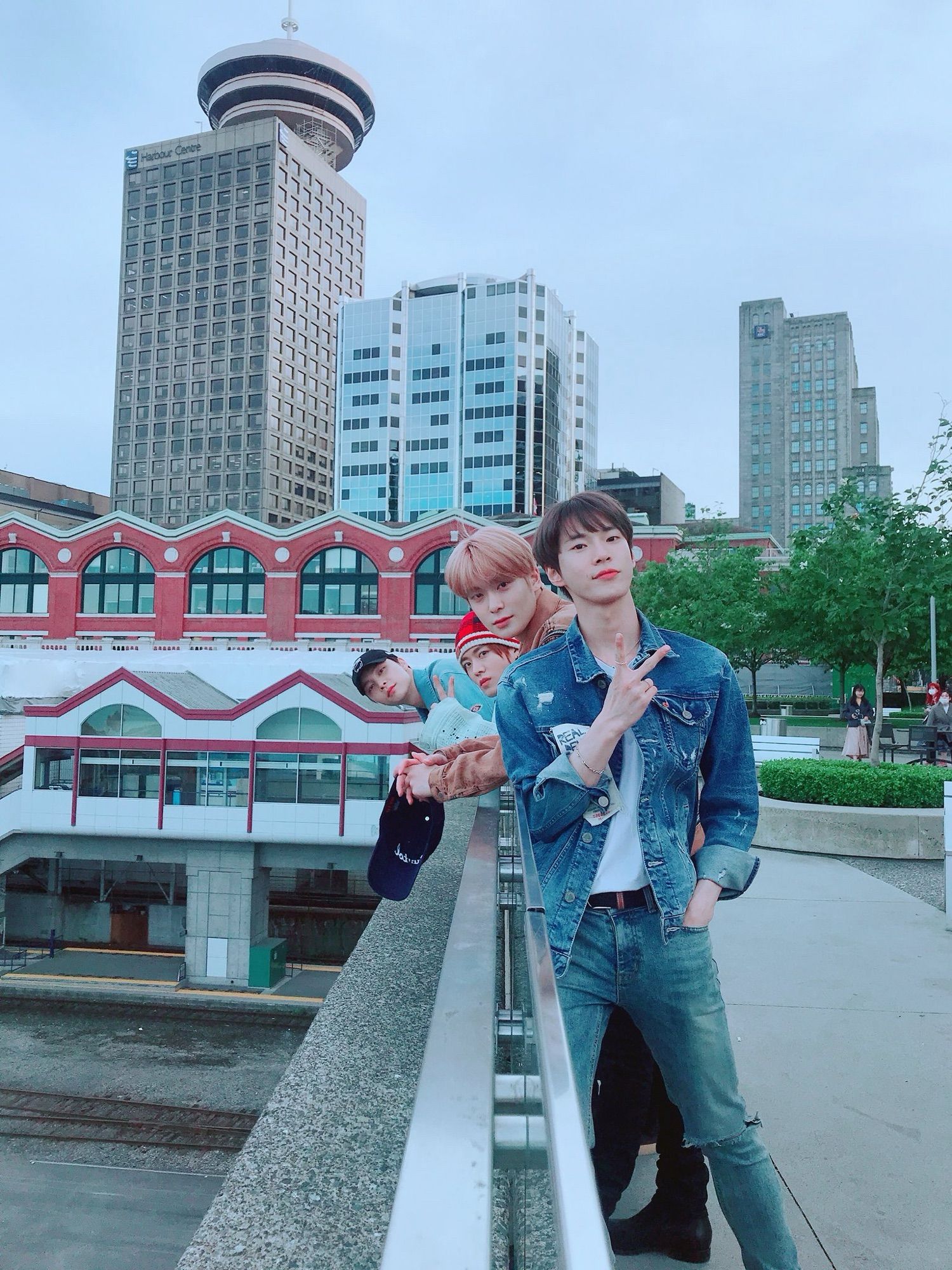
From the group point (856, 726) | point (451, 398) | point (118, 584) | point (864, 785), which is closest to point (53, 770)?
point (118, 584)

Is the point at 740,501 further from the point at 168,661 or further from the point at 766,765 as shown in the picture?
the point at 766,765

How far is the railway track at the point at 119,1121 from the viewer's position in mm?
16188

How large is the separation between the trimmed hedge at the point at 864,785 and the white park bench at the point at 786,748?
138 inches

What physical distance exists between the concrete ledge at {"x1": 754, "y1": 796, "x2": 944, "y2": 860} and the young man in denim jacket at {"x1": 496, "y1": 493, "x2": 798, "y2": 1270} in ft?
23.5

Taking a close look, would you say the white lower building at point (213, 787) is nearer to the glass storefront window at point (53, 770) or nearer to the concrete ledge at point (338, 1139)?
the glass storefront window at point (53, 770)

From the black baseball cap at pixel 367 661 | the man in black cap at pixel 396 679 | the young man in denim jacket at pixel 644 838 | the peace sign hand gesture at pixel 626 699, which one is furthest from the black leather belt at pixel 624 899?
the black baseball cap at pixel 367 661

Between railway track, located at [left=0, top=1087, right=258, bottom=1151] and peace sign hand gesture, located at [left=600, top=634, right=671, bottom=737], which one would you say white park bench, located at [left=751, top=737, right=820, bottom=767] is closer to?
railway track, located at [left=0, top=1087, right=258, bottom=1151]

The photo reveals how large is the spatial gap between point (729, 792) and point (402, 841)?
116 cm

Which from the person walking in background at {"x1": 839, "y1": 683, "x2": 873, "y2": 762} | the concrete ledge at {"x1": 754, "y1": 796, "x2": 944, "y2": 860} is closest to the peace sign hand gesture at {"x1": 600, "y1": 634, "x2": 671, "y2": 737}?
the concrete ledge at {"x1": 754, "y1": 796, "x2": 944, "y2": 860}

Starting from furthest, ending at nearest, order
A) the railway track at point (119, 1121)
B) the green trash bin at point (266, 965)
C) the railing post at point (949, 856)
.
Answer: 1. the green trash bin at point (266, 965)
2. the railway track at point (119, 1121)
3. the railing post at point (949, 856)

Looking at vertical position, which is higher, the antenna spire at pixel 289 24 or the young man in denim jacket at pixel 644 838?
the antenna spire at pixel 289 24

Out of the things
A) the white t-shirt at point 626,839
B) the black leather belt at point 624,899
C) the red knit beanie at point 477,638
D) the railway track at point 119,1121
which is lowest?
the railway track at point 119,1121

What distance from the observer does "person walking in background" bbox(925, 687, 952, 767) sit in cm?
1489

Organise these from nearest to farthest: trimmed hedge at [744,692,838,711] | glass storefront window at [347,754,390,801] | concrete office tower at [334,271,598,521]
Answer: glass storefront window at [347,754,390,801], trimmed hedge at [744,692,838,711], concrete office tower at [334,271,598,521]
